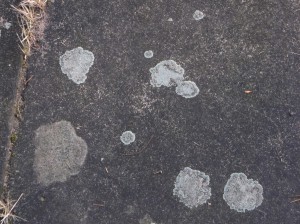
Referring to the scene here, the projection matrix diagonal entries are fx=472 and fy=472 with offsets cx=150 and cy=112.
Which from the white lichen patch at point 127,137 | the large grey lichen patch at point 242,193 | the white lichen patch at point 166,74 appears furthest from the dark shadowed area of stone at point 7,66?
the large grey lichen patch at point 242,193

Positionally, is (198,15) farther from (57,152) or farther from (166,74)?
(57,152)

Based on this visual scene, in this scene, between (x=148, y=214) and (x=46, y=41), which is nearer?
(x=148, y=214)

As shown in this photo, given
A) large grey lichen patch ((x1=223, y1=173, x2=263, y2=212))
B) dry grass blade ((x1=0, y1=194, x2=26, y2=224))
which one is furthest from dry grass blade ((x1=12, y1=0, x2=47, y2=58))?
large grey lichen patch ((x1=223, y1=173, x2=263, y2=212))

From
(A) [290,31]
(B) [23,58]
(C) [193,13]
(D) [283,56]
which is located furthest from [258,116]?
(B) [23,58]

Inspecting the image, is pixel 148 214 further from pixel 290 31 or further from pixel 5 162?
pixel 290 31

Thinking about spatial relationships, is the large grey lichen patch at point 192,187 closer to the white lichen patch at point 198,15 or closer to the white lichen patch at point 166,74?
the white lichen patch at point 166,74
